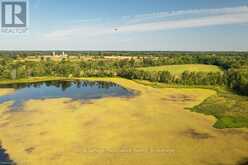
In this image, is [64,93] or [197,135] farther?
[64,93]

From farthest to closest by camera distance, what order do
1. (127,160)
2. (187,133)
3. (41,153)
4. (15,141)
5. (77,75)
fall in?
(77,75)
(187,133)
(15,141)
(41,153)
(127,160)

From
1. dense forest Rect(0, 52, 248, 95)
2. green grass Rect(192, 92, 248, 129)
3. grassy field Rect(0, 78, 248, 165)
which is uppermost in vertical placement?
dense forest Rect(0, 52, 248, 95)

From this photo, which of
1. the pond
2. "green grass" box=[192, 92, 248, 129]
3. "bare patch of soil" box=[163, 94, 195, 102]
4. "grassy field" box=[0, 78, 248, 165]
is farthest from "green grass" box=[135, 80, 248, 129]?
the pond

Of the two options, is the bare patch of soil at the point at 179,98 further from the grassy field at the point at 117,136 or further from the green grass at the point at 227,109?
the grassy field at the point at 117,136

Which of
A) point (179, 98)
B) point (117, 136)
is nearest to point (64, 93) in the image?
point (179, 98)

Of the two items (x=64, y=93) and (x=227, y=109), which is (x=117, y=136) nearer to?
(x=227, y=109)

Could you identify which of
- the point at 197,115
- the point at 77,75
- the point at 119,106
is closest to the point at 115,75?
the point at 77,75

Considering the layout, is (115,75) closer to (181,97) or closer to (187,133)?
(181,97)

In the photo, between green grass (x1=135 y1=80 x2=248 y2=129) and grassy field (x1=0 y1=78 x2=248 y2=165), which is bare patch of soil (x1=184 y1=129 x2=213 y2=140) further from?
green grass (x1=135 y1=80 x2=248 y2=129)
